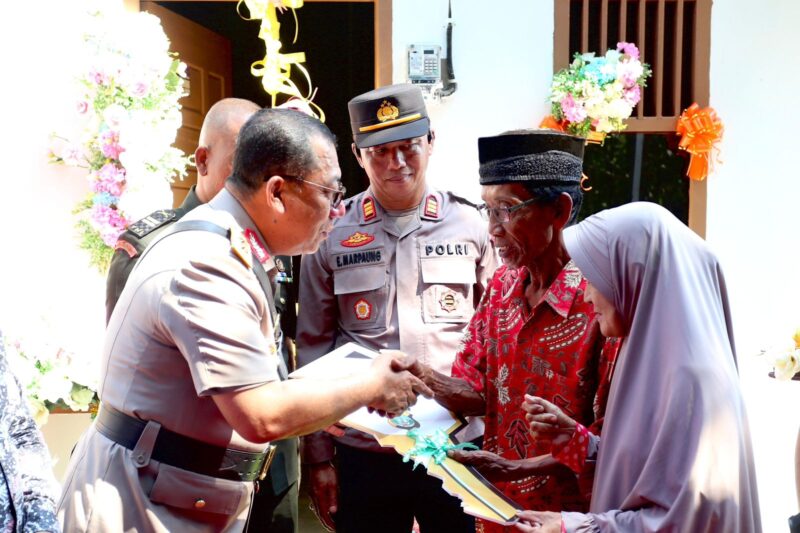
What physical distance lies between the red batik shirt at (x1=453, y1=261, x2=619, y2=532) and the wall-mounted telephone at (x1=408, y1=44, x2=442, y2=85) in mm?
2457

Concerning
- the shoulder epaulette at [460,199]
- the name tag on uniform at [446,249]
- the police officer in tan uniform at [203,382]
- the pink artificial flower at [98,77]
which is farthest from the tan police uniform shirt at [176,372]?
the pink artificial flower at [98,77]

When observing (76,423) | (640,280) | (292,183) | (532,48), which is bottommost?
(76,423)

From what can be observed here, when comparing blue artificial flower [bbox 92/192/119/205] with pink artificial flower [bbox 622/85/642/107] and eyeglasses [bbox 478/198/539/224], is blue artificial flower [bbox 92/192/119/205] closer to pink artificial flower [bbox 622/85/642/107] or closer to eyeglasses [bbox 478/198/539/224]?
eyeglasses [bbox 478/198/539/224]

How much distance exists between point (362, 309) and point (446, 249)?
420 millimetres

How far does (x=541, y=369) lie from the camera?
2.24 meters

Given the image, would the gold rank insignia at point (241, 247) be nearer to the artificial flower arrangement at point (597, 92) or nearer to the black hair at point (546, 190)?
the black hair at point (546, 190)

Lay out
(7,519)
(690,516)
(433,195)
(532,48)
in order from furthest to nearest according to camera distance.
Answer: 1. (532,48)
2. (433,195)
3. (7,519)
4. (690,516)

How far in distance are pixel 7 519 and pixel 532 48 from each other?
Answer: 394cm

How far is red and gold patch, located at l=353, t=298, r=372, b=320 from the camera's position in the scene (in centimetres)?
315

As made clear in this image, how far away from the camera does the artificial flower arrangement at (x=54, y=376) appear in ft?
13.1

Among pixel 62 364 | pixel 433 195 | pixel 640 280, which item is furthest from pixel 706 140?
pixel 62 364

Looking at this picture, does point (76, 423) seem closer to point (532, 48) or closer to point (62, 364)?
point (62, 364)

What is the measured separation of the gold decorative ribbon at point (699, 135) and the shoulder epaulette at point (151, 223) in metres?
3.03

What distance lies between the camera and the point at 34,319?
14.6 feet
